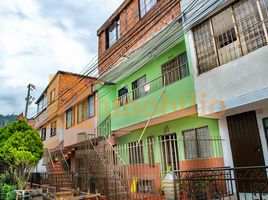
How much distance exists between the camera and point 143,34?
12500 mm

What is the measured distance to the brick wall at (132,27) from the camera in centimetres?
1101

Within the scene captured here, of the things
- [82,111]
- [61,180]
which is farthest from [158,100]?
[82,111]

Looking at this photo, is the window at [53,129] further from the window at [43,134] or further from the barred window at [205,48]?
the barred window at [205,48]

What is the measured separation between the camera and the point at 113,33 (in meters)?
16.2

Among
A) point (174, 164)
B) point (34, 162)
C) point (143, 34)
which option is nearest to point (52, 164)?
point (34, 162)

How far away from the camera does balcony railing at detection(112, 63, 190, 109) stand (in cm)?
1011

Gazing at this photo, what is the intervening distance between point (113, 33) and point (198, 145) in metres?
A: 10.4

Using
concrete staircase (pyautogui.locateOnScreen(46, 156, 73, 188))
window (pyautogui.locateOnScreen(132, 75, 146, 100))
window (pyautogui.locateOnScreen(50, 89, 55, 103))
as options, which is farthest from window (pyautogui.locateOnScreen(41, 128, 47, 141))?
window (pyautogui.locateOnScreen(132, 75, 146, 100))

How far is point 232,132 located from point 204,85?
6.39 feet

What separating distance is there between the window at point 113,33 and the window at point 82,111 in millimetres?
4976

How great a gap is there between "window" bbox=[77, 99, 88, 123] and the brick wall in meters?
3.47

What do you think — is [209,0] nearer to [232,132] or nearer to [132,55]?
[232,132]

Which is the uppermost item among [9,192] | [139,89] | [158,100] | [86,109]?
[86,109]

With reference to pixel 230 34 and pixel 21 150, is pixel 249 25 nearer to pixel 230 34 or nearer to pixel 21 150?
pixel 230 34
